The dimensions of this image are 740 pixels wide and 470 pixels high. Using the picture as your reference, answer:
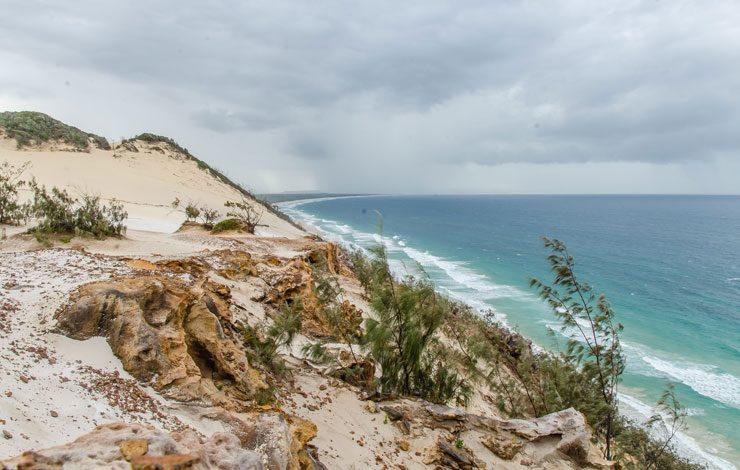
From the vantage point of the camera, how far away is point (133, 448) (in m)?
3.26

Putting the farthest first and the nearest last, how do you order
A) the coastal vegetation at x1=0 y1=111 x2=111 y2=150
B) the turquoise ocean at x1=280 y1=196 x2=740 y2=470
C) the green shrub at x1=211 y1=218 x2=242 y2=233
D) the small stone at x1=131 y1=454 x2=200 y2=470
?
the coastal vegetation at x1=0 y1=111 x2=111 y2=150 < the green shrub at x1=211 y1=218 x2=242 y2=233 < the turquoise ocean at x1=280 y1=196 x2=740 y2=470 < the small stone at x1=131 y1=454 x2=200 y2=470

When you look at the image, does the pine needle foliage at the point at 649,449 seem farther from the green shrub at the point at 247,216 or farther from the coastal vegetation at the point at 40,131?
the coastal vegetation at the point at 40,131

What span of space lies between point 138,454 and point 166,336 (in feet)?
10.1

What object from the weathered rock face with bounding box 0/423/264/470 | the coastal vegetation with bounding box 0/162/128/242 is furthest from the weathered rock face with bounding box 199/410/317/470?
the coastal vegetation with bounding box 0/162/128/242

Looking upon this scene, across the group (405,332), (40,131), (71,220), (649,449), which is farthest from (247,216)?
(40,131)

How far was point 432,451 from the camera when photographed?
7121 mm

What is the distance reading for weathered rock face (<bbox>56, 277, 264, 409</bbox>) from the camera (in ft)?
18.3

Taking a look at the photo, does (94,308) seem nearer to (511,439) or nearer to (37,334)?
(37,334)

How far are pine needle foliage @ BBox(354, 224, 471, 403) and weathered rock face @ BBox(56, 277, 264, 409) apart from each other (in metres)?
2.95

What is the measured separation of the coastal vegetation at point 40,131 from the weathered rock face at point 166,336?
5184cm

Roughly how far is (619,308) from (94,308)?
3569 cm

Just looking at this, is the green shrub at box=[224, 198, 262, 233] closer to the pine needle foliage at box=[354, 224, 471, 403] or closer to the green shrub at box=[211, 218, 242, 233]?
the green shrub at box=[211, 218, 242, 233]

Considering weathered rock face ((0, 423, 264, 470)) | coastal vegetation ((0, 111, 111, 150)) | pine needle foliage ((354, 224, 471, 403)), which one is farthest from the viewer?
coastal vegetation ((0, 111, 111, 150))

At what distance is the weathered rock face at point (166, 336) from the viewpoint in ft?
18.3
